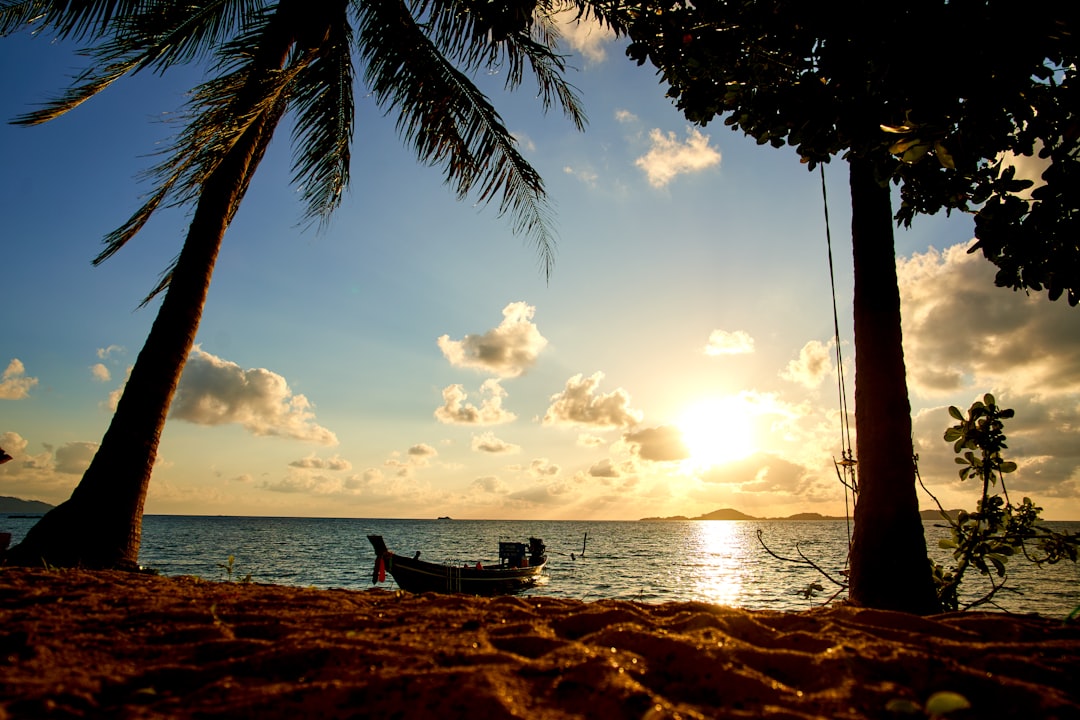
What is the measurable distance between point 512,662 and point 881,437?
11.4 ft

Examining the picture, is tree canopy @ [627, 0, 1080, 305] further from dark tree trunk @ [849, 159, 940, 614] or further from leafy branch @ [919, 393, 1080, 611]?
leafy branch @ [919, 393, 1080, 611]

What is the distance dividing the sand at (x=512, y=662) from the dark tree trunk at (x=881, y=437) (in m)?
1.08

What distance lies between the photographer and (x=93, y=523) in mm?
4699

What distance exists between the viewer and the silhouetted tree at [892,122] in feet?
8.48

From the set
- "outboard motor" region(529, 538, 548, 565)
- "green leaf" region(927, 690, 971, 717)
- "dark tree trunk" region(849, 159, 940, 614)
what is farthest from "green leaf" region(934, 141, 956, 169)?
"outboard motor" region(529, 538, 548, 565)

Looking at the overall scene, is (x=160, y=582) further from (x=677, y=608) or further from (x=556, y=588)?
(x=556, y=588)

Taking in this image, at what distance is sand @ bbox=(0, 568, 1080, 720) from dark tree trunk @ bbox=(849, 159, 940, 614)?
108cm

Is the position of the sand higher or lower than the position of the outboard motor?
higher

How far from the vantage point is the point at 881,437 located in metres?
4.09

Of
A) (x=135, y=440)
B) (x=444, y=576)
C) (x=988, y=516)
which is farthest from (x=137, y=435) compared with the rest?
(x=444, y=576)

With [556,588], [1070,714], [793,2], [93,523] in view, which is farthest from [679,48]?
[556,588]

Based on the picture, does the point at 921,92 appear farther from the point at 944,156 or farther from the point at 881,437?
the point at 881,437

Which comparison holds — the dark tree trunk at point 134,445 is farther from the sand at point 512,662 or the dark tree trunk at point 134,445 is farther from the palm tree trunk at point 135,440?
the sand at point 512,662

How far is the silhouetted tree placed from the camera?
8.48 ft
